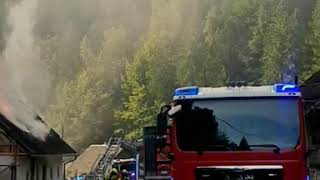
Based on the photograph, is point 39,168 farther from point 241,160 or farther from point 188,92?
point 241,160

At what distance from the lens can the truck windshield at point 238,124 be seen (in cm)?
899

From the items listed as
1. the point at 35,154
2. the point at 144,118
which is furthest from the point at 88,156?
the point at 35,154

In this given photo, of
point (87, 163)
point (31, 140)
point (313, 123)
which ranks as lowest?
point (87, 163)

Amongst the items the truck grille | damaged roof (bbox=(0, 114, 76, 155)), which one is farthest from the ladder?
the truck grille

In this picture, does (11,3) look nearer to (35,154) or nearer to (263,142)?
(35,154)

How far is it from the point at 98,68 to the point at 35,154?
187ft

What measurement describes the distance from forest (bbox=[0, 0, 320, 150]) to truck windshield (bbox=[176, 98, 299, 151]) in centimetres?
3784

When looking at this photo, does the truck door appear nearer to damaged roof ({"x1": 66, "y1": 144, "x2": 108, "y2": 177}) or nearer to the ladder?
the ladder

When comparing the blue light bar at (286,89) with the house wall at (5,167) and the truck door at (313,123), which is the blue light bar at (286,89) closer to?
the truck door at (313,123)

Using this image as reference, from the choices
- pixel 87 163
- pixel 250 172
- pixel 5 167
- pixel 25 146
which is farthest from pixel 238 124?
pixel 87 163

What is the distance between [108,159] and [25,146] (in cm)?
2114

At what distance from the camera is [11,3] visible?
753 inches

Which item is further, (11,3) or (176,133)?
(11,3)

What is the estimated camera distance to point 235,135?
355 inches
